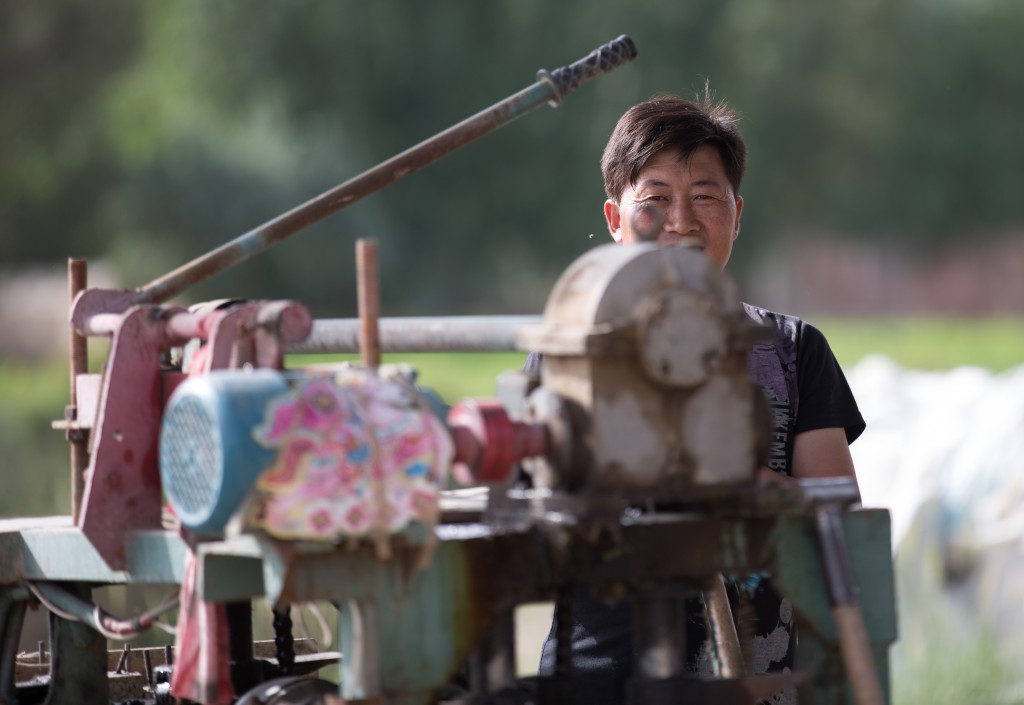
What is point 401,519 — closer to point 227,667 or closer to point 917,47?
point 227,667

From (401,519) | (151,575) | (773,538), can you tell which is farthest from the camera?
(151,575)

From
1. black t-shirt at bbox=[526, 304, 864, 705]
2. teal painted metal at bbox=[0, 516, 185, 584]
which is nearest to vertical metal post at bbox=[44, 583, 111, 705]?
teal painted metal at bbox=[0, 516, 185, 584]

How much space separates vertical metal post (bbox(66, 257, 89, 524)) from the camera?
99.4 inches

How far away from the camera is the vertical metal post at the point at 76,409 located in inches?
99.4

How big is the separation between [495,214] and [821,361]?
30.7 m

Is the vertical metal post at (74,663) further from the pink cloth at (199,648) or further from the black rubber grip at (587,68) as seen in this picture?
the black rubber grip at (587,68)

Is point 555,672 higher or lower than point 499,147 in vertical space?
lower

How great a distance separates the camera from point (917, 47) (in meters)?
38.3

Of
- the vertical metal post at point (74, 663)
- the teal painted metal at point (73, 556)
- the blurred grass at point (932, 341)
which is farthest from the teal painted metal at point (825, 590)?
the blurred grass at point (932, 341)

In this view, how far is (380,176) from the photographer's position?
2.73 meters

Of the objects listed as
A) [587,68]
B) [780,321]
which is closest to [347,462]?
[587,68]

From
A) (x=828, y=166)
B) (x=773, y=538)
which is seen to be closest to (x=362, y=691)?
(x=773, y=538)

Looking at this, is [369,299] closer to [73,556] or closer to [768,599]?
[73,556]

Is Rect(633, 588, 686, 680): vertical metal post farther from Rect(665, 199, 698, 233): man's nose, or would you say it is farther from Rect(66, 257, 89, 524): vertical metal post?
Rect(665, 199, 698, 233): man's nose
